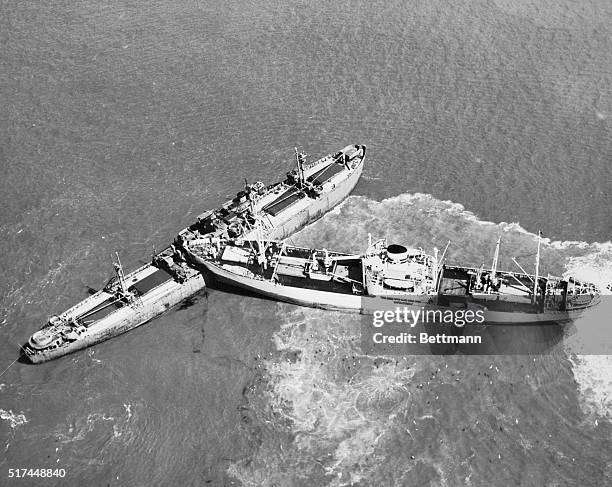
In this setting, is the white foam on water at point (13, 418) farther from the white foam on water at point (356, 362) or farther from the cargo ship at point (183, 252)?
the white foam on water at point (356, 362)

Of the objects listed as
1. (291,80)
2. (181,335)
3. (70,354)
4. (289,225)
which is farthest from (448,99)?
(70,354)

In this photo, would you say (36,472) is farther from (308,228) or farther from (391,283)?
(308,228)

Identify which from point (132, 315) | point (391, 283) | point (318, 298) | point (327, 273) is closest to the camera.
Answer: point (391, 283)

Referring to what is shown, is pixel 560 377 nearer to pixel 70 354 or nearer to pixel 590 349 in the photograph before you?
pixel 590 349

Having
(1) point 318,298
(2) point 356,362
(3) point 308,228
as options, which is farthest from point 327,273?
(3) point 308,228

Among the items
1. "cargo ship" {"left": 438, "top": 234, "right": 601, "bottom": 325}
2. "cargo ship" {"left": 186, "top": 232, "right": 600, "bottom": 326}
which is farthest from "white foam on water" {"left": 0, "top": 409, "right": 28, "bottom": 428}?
"cargo ship" {"left": 438, "top": 234, "right": 601, "bottom": 325}

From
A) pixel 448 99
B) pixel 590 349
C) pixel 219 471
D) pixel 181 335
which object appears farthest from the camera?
pixel 448 99
